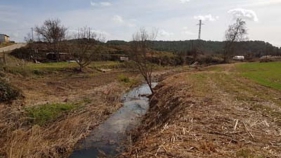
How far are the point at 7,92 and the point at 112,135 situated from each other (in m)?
7.84

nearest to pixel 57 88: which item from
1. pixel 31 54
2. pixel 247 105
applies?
pixel 247 105

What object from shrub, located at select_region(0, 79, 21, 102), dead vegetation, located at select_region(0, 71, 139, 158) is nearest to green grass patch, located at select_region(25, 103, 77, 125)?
dead vegetation, located at select_region(0, 71, 139, 158)

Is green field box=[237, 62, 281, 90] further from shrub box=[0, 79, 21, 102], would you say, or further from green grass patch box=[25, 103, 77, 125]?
shrub box=[0, 79, 21, 102]

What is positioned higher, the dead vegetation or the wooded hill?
the wooded hill

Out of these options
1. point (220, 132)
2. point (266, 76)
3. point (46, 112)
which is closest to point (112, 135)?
point (46, 112)

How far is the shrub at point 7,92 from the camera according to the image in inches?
750

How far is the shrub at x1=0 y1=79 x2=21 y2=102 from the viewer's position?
19.0 meters

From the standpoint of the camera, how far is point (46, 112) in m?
17.4

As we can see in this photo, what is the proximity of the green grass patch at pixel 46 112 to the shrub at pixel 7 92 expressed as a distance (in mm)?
2397

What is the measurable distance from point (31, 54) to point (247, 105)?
46.1 meters

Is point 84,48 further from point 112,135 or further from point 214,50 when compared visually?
point 214,50

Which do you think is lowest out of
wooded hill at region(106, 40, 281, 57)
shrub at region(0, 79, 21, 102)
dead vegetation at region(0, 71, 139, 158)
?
dead vegetation at region(0, 71, 139, 158)

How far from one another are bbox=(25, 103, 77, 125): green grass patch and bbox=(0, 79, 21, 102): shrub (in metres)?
2.40

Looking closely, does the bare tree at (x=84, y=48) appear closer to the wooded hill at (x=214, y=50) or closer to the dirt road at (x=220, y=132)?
the wooded hill at (x=214, y=50)
